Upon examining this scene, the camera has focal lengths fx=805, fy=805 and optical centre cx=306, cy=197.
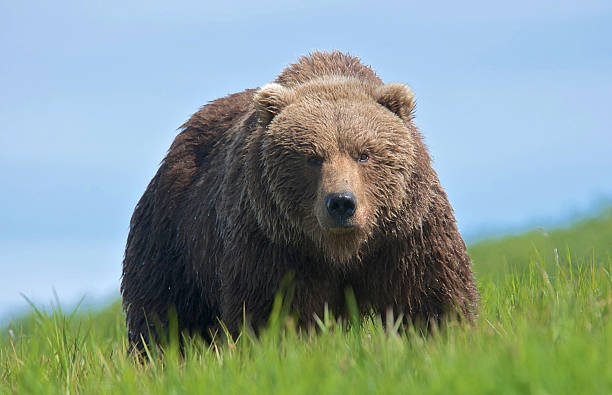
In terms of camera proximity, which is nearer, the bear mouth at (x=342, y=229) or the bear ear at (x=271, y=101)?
the bear mouth at (x=342, y=229)

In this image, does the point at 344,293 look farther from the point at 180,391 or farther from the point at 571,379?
the point at 571,379

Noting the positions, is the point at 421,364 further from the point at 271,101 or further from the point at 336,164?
the point at 271,101

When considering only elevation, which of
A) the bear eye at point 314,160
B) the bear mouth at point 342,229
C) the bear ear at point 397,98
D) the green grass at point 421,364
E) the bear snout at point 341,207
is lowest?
the green grass at point 421,364

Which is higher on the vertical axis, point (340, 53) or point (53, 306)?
point (340, 53)

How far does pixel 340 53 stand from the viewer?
20.7 ft

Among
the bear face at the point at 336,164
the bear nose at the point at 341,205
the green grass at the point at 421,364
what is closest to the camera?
the green grass at the point at 421,364

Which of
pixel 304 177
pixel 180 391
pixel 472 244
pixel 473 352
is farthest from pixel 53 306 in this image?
pixel 472 244

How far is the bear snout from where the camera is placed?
15.9 feet

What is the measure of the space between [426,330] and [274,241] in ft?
3.89

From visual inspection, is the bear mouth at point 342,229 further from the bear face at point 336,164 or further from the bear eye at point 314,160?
the bear eye at point 314,160

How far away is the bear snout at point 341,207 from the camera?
485 centimetres

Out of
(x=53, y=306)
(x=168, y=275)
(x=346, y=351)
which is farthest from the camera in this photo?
(x=168, y=275)

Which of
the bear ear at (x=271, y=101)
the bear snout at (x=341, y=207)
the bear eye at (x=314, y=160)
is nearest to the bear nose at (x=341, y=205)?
the bear snout at (x=341, y=207)

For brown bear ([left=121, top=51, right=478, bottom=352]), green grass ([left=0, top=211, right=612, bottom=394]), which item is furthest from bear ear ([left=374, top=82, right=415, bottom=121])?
green grass ([left=0, top=211, right=612, bottom=394])
